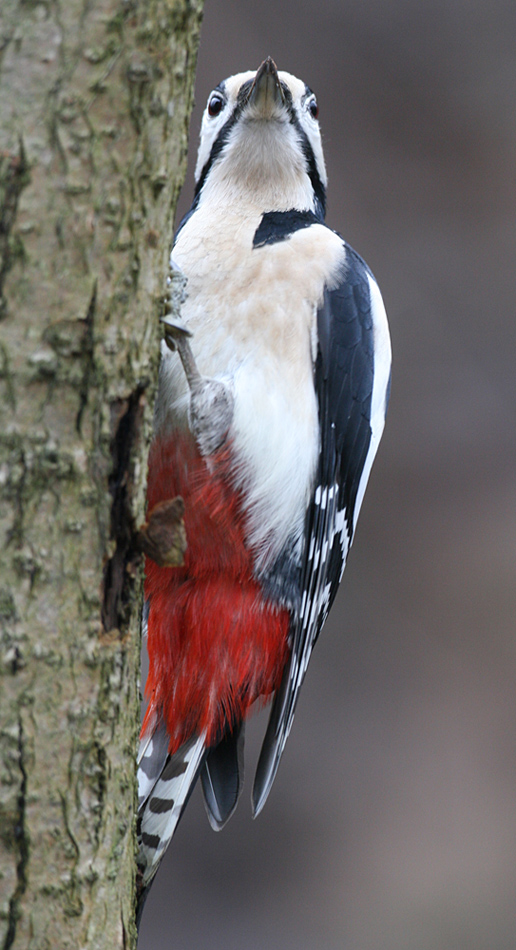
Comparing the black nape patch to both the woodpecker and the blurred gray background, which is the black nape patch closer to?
the woodpecker

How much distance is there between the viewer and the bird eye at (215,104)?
2.25 m

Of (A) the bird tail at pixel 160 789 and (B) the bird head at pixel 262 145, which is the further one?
(B) the bird head at pixel 262 145

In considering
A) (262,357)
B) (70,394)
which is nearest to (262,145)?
(262,357)

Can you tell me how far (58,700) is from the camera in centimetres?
105

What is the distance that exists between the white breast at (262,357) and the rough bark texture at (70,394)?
583 mm

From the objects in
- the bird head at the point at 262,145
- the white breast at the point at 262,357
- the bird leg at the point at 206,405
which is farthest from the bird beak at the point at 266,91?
the bird leg at the point at 206,405

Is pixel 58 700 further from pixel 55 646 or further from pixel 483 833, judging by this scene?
pixel 483 833

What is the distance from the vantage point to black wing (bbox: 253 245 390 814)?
6.04ft

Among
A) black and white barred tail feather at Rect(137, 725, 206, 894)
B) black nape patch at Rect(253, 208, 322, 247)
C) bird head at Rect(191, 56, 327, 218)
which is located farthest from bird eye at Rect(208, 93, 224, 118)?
black and white barred tail feather at Rect(137, 725, 206, 894)

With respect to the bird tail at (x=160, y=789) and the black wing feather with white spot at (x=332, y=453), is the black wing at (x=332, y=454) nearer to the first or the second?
the black wing feather with white spot at (x=332, y=453)

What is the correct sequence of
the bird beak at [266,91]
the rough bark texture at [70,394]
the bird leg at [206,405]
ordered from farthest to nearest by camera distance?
the bird beak at [266,91], the bird leg at [206,405], the rough bark texture at [70,394]

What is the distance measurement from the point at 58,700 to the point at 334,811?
321 centimetres

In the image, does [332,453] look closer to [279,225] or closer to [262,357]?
[262,357]

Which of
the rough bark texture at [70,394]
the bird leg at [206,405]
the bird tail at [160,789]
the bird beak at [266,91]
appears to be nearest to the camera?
the rough bark texture at [70,394]
